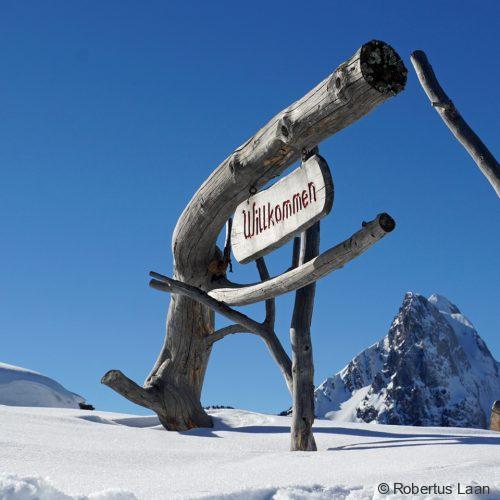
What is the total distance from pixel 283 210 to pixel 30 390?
13280 mm

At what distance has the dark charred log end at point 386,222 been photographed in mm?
4297

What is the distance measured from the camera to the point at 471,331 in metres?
188

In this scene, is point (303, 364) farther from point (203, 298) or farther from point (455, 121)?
point (455, 121)

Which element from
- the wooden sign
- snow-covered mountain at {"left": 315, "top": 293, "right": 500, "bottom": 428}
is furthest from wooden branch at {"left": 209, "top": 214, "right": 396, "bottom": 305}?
snow-covered mountain at {"left": 315, "top": 293, "right": 500, "bottom": 428}

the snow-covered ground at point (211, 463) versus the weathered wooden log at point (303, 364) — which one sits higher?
the weathered wooden log at point (303, 364)

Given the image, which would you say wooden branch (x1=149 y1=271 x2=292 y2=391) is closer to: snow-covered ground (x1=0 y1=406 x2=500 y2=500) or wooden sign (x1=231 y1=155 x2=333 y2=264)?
snow-covered ground (x1=0 y1=406 x2=500 y2=500)

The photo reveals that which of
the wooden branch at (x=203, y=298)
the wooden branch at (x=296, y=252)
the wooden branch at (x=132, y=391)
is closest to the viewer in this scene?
the wooden branch at (x=203, y=298)

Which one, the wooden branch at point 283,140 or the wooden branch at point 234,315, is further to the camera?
the wooden branch at point 234,315

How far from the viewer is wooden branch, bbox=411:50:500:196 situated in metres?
5.90

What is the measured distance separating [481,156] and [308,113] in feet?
5.70

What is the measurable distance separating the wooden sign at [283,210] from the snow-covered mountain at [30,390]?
448 inches

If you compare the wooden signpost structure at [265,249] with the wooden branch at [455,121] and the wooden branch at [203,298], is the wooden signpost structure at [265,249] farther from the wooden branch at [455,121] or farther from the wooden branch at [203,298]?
the wooden branch at [455,121]

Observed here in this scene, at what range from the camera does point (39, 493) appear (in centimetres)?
340

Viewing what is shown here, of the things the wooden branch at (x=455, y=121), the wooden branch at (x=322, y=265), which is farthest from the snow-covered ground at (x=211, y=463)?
the wooden branch at (x=455, y=121)
